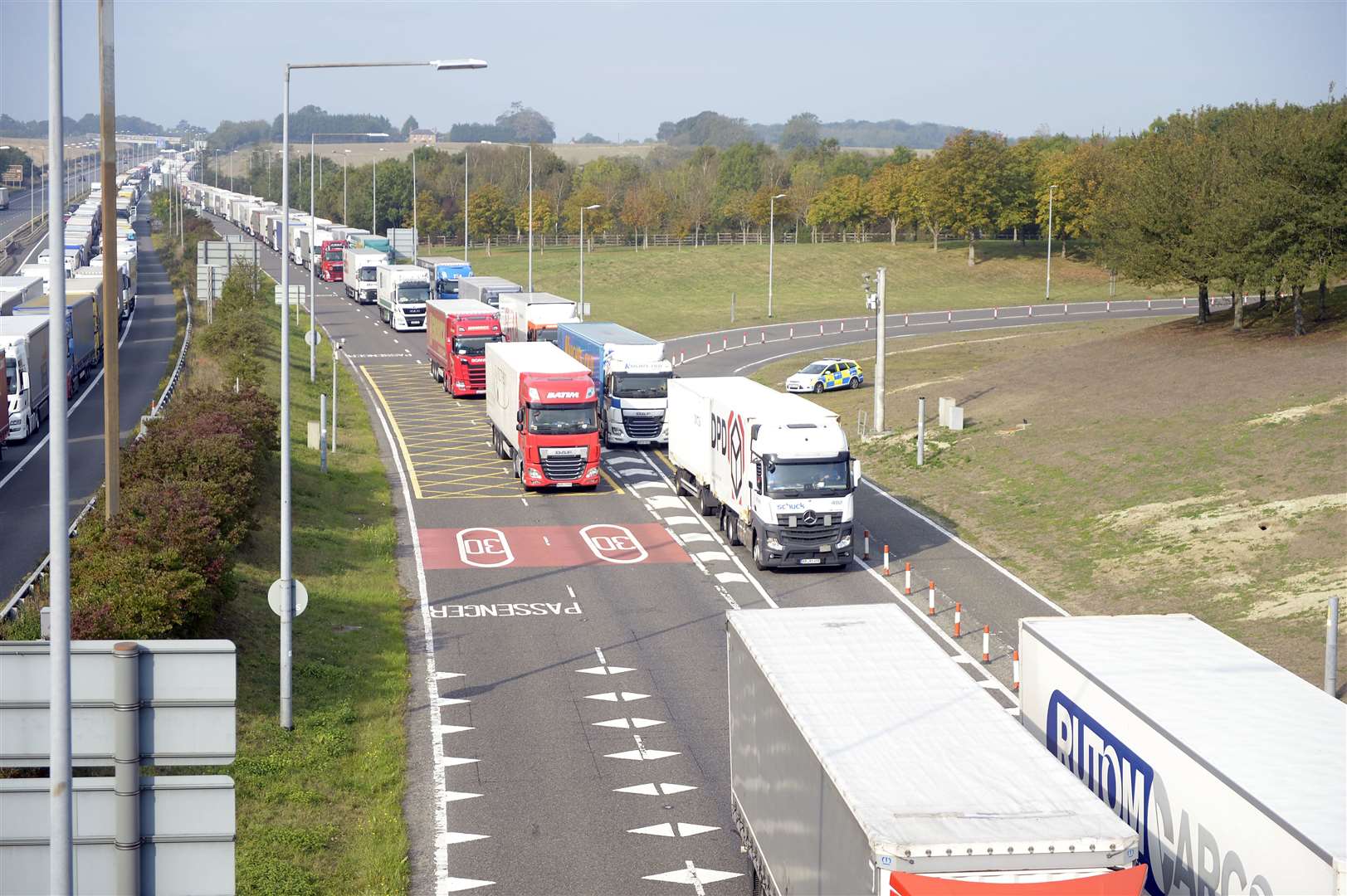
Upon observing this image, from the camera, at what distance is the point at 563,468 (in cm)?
3969

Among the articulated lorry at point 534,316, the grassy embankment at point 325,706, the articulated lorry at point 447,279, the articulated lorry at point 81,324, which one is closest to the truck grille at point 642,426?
the grassy embankment at point 325,706

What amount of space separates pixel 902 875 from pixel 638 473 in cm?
3373

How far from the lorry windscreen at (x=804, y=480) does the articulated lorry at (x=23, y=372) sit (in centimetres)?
2416

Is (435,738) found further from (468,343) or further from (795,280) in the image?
(795,280)

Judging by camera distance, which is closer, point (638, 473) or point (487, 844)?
point (487, 844)

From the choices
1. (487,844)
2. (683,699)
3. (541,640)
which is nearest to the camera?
(487,844)

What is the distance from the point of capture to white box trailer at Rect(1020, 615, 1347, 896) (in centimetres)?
983

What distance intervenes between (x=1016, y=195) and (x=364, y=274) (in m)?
50.9

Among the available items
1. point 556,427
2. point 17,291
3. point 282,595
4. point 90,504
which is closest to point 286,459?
point 282,595

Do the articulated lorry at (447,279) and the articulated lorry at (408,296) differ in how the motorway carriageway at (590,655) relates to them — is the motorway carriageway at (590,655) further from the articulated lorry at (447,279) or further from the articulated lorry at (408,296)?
the articulated lorry at (447,279)

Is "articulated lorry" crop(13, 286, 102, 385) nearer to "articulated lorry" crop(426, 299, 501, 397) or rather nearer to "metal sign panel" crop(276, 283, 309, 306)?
"metal sign panel" crop(276, 283, 309, 306)

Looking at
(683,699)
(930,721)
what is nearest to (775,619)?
(930,721)

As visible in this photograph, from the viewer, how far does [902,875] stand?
32.0 feet

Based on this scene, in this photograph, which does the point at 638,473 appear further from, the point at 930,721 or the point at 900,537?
the point at 930,721
